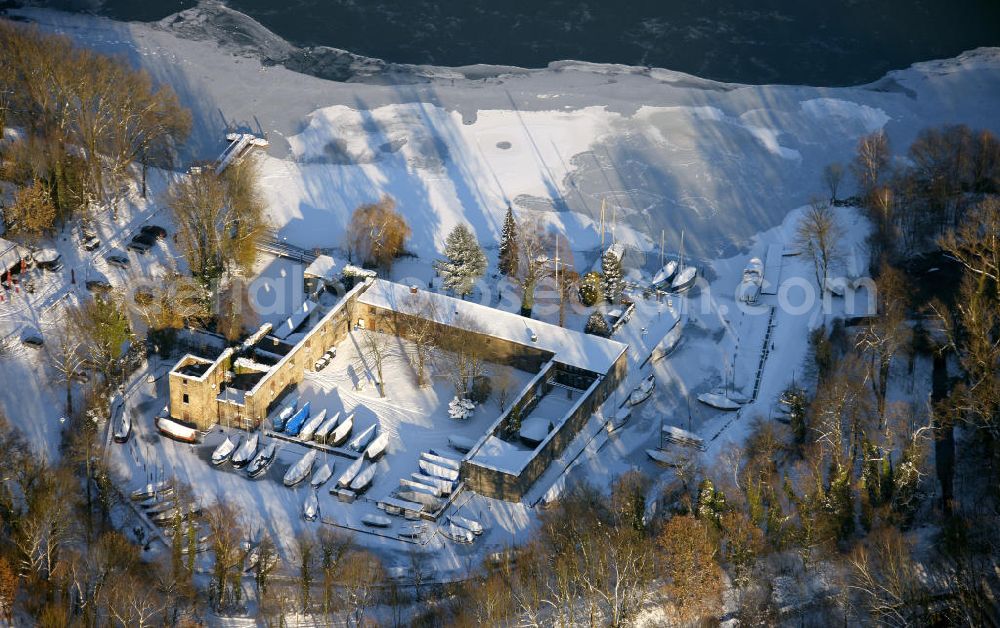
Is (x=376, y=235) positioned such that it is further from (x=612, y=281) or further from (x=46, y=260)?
(x=46, y=260)

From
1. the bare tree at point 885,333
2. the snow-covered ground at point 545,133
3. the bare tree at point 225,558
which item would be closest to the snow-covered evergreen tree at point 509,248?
the snow-covered ground at point 545,133

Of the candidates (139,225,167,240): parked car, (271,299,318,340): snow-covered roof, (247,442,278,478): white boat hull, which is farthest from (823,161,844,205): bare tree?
(139,225,167,240): parked car

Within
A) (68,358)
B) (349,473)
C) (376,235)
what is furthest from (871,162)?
(68,358)

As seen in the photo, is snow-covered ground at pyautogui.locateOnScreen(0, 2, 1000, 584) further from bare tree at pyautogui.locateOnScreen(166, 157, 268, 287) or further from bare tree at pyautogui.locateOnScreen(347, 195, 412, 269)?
bare tree at pyautogui.locateOnScreen(166, 157, 268, 287)

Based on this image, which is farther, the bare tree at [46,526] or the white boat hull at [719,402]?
the white boat hull at [719,402]

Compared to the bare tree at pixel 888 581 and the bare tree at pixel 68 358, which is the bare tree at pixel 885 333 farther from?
the bare tree at pixel 68 358

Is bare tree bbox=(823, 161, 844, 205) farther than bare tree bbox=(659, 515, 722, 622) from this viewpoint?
Yes
